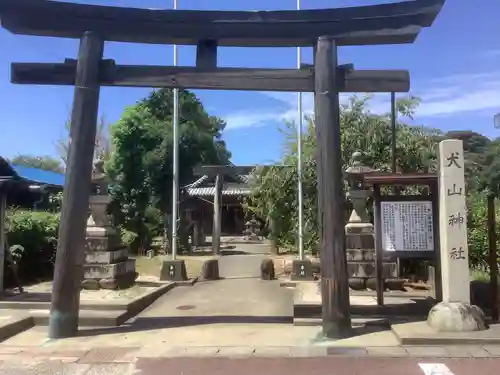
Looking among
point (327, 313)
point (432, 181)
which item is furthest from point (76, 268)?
point (432, 181)

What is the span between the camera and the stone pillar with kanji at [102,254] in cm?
1225

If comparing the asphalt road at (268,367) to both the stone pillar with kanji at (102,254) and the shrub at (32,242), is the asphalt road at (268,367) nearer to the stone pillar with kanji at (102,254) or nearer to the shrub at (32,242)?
the stone pillar with kanji at (102,254)

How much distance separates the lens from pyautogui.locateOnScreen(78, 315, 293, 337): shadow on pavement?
28.9ft

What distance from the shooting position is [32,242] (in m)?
14.8

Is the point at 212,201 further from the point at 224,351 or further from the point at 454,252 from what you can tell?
the point at 224,351

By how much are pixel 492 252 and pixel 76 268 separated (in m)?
7.23

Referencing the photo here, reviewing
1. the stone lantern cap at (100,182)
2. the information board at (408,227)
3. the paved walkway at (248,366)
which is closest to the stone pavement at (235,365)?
the paved walkway at (248,366)

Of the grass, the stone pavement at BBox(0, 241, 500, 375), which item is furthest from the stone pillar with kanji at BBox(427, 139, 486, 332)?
the grass

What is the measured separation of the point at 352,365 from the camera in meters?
6.64

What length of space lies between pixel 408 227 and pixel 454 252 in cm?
146

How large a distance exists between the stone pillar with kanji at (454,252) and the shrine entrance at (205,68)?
158cm

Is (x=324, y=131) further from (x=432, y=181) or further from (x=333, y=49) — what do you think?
(x=432, y=181)

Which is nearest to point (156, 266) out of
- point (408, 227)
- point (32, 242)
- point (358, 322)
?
point (32, 242)

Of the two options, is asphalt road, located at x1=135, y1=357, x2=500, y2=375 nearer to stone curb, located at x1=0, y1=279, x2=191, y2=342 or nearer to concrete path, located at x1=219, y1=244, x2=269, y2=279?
stone curb, located at x1=0, y1=279, x2=191, y2=342
